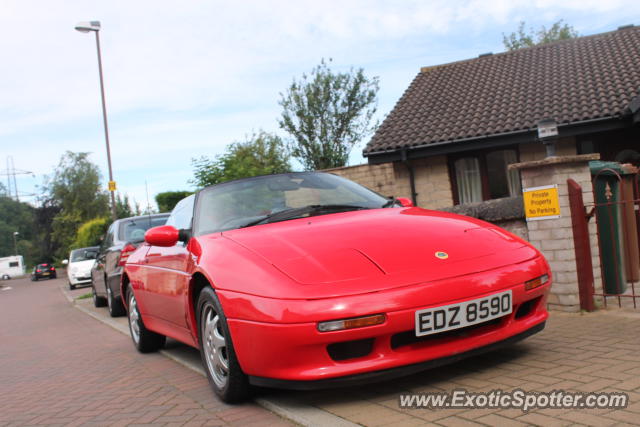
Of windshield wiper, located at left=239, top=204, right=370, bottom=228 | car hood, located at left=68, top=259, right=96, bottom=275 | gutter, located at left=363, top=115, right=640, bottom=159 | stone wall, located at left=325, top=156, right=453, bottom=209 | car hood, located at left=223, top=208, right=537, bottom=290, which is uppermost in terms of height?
gutter, located at left=363, top=115, right=640, bottom=159

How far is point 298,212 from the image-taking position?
14.5 feet

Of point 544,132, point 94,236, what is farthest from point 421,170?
point 94,236

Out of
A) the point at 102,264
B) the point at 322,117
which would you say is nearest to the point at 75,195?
the point at 322,117

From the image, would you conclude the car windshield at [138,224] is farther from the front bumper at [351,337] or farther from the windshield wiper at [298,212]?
the front bumper at [351,337]

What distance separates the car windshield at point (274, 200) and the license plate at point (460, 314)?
143 centimetres

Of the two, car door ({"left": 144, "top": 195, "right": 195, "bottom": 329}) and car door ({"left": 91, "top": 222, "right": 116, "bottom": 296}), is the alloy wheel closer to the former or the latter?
car door ({"left": 144, "top": 195, "right": 195, "bottom": 329})

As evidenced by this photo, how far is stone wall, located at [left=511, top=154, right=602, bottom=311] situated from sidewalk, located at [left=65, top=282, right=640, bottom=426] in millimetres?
1062

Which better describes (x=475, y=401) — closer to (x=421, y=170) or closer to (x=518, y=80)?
(x=421, y=170)

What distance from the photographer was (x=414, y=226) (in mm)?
3920

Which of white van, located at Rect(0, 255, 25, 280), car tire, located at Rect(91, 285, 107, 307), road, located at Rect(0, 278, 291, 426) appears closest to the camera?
road, located at Rect(0, 278, 291, 426)

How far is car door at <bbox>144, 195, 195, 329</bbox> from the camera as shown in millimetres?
4473

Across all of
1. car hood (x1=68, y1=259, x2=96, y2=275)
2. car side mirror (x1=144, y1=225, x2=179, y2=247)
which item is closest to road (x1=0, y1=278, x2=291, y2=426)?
car side mirror (x1=144, y1=225, x2=179, y2=247)

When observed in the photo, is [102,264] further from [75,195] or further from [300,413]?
[75,195]

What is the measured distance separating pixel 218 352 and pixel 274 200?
126 centimetres
